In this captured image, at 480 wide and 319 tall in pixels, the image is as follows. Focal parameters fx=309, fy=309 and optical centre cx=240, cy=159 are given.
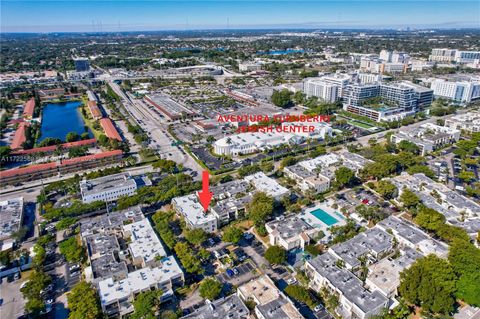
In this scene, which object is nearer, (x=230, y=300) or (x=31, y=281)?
(x=230, y=300)

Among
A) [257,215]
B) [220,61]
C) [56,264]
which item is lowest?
[56,264]

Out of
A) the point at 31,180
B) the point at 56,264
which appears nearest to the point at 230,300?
the point at 56,264

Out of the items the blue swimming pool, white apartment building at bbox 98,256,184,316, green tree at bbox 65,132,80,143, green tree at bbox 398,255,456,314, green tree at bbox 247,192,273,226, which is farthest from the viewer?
green tree at bbox 65,132,80,143

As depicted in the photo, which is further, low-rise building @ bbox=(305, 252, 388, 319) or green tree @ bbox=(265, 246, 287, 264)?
green tree @ bbox=(265, 246, 287, 264)

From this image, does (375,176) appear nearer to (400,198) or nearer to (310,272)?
(400,198)

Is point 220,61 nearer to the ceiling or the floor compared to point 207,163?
nearer to the ceiling

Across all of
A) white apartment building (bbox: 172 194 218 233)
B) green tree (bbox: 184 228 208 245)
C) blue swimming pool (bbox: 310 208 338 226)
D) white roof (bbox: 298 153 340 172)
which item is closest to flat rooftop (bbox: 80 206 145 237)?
white apartment building (bbox: 172 194 218 233)

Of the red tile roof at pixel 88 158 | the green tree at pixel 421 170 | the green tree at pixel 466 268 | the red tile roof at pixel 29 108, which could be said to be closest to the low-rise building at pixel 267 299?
the green tree at pixel 466 268

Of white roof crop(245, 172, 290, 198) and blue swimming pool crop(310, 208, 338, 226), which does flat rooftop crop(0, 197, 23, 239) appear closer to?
white roof crop(245, 172, 290, 198)
